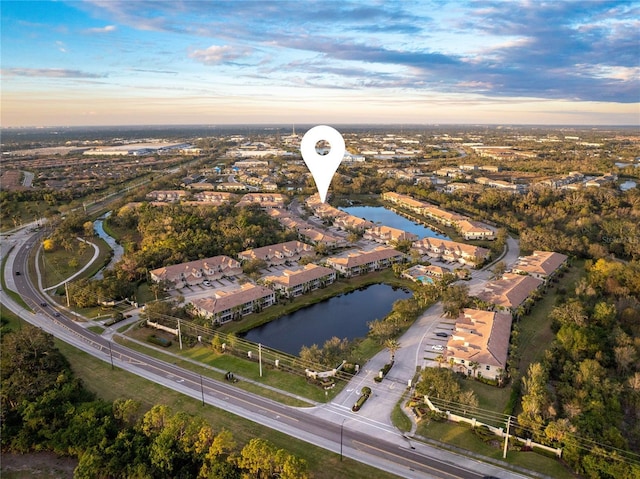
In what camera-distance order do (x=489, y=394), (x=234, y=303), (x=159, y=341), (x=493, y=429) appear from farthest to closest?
1. (x=234, y=303)
2. (x=159, y=341)
3. (x=489, y=394)
4. (x=493, y=429)

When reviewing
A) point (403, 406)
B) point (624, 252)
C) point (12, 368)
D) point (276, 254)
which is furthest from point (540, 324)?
point (12, 368)

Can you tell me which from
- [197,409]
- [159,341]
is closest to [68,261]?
[159,341]

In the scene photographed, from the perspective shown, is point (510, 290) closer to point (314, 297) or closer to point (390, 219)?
point (314, 297)

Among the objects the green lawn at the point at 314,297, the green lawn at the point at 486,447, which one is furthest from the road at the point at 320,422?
the green lawn at the point at 314,297

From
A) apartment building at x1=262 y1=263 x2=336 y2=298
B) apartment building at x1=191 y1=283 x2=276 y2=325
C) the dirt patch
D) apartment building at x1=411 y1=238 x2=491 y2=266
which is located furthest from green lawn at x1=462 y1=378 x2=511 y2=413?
apartment building at x1=411 y1=238 x2=491 y2=266

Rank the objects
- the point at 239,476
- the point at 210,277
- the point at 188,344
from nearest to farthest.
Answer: the point at 239,476
the point at 188,344
the point at 210,277

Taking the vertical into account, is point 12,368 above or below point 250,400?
above

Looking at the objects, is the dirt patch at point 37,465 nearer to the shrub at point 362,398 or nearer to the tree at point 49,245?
the shrub at point 362,398

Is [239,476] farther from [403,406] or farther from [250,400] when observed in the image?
[403,406]
